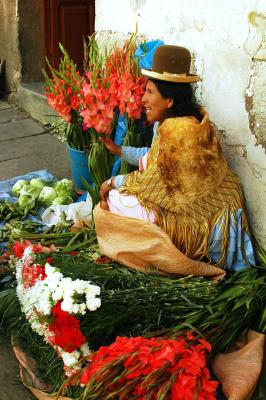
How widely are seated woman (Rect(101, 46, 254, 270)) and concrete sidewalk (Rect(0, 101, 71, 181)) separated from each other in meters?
1.88

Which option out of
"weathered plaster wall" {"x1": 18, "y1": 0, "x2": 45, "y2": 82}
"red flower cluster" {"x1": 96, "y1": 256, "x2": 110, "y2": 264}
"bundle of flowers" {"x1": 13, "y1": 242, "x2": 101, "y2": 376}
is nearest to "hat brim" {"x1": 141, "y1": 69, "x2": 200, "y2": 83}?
"red flower cluster" {"x1": 96, "y1": 256, "x2": 110, "y2": 264}

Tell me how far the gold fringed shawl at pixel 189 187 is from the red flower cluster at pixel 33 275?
683 mm

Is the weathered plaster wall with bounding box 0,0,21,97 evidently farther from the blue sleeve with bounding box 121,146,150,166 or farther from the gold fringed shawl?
the gold fringed shawl

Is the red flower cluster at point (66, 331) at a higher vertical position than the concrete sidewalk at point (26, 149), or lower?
higher

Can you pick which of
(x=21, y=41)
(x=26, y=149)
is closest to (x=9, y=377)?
(x=26, y=149)

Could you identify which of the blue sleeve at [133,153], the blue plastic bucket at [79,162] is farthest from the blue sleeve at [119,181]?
the blue plastic bucket at [79,162]

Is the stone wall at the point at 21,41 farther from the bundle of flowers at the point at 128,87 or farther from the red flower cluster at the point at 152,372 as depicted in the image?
the red flower cluster at the point at 152,372

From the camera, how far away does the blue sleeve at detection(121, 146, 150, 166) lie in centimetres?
312

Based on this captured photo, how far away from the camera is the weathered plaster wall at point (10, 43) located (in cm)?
558

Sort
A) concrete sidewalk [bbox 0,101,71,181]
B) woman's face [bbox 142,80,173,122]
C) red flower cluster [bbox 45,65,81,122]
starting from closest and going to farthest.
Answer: woman's face [bbox 142,80,173,122], red flower cluster [bbox 45,65,81,122], concrete sidewalk [bbox 0,101,71,181]

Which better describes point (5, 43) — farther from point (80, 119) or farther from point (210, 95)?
point (210, 95)

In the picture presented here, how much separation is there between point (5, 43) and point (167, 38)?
3395mm

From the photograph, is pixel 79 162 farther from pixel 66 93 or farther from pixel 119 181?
pixel 119 181

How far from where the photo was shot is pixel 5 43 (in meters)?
5.94
